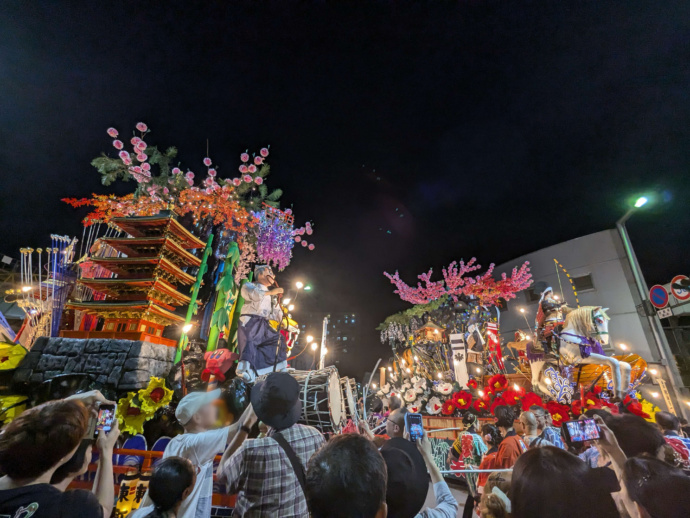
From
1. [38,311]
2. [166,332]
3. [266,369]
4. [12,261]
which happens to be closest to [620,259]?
[266,369]

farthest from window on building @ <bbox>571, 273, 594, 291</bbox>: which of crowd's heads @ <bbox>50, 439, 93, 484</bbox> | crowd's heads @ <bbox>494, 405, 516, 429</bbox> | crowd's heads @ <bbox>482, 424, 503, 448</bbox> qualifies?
crowd's heads @ <bbox>50, 439, 93, 484</bbox>

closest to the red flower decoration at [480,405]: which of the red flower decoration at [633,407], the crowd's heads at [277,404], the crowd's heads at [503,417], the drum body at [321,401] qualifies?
the crowd's heads at [503,417]

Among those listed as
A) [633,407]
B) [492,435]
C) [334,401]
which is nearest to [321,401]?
[334,401]

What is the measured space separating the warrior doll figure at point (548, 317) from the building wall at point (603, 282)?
10269 millimetres

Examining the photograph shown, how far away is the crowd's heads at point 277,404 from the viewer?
8.13ft

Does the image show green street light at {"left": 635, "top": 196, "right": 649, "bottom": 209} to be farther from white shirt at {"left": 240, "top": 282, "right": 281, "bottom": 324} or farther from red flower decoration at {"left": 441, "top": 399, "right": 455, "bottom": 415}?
white shirt at {"left": 240, "top": 282, "right": 281, "bottom": 324}

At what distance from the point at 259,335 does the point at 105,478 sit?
4712 mm

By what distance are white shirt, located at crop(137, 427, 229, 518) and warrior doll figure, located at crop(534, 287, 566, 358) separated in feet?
24.1

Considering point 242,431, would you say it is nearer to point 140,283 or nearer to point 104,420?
point 104,420

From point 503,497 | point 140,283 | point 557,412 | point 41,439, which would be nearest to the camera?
point 41,439

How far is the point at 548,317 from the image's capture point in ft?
23.6

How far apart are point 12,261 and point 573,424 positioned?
32224mm

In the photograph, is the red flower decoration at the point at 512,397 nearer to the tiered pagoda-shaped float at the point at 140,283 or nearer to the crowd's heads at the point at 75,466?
the crowd's heads at the point at 75,466

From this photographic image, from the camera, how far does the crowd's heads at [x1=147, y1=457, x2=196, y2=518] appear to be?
206 centimetres
